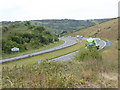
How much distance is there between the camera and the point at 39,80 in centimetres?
757

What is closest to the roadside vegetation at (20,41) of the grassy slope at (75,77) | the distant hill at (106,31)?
the grassy slope at (75,77)

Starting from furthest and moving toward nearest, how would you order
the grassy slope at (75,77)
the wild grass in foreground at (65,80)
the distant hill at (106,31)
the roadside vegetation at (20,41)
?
1. the distant hill at (106,31)
2. the roadside vegetation at (20,41)
3. the grassy slope at (75,77)
4. the wild grass in foreground at (65,80)

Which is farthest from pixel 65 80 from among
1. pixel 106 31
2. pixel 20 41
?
pixel 106 31

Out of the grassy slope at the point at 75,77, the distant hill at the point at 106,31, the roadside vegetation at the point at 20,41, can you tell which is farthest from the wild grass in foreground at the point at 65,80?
the distant hill at the point at 106,31

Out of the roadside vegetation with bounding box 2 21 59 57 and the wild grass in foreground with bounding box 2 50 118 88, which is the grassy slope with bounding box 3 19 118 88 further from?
the roadside vegetation with bounding box 2 21 59 57

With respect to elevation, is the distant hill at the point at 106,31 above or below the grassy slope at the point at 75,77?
above

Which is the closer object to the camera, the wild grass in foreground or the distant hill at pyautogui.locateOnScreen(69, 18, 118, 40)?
the wild grass in foreground

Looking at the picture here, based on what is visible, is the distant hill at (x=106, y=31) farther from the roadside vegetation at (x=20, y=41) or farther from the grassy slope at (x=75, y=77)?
the grassy slope at (x=75, y=77)

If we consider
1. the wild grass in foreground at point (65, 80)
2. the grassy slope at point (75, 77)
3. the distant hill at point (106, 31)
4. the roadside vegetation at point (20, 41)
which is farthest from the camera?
the distant hill at point (106, 31)

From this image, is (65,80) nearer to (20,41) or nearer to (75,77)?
(75,77)

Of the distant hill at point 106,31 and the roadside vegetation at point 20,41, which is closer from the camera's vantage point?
the roadside vegetation at point 20,41

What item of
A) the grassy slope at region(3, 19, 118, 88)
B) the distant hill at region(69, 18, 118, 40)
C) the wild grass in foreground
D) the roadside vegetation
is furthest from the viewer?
the distant hill at region(69, 18, 118, 40)

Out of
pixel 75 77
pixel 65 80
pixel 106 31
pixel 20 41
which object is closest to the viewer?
pixel 65 80

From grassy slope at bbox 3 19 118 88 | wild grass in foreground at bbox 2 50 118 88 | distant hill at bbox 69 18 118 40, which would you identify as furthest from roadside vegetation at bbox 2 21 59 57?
distant hill at bbox 69 18 118 40
